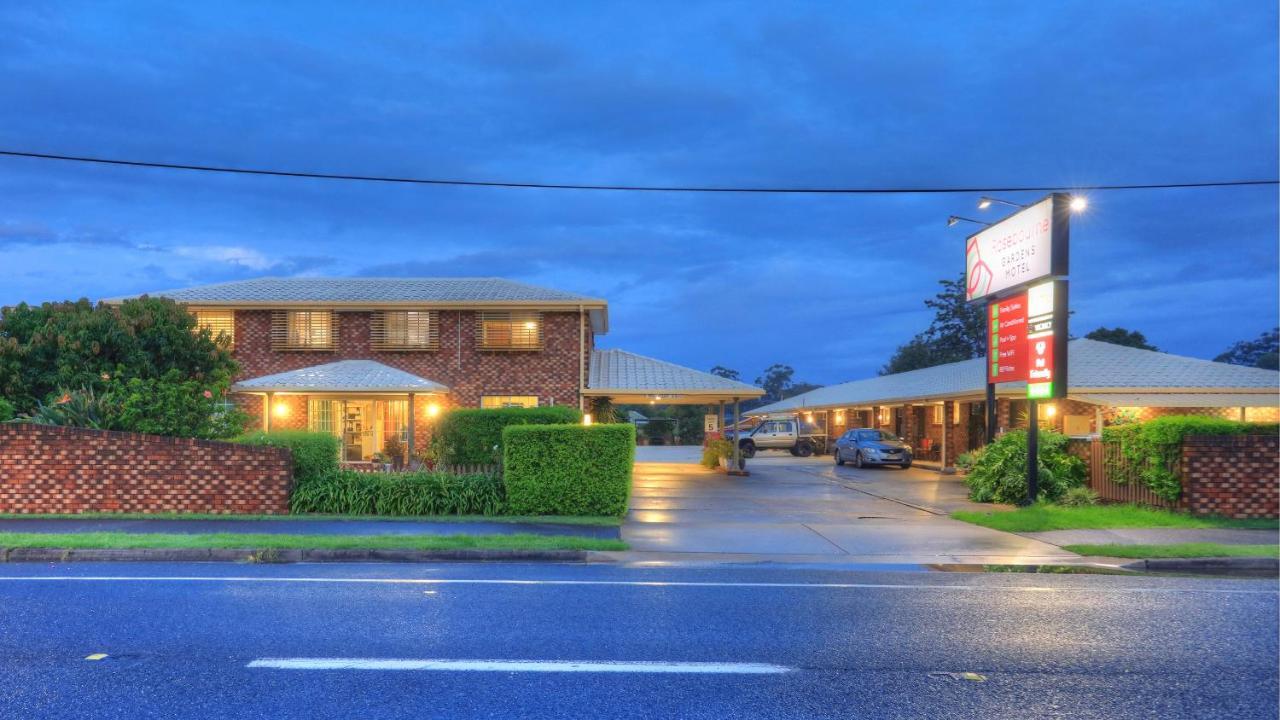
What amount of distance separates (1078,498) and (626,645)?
13.1m

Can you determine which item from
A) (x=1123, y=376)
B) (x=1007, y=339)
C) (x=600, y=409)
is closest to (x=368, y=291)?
(x=600, y=409)

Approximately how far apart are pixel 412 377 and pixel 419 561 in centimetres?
1230

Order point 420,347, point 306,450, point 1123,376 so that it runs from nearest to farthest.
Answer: point 306,450, point 420,347, point 1123,376

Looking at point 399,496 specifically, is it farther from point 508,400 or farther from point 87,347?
point 508,400

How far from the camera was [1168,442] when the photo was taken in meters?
14.3

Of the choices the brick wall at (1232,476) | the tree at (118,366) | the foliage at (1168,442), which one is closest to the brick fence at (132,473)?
the tree at (118,366)

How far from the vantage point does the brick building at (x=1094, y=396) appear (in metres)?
23.8

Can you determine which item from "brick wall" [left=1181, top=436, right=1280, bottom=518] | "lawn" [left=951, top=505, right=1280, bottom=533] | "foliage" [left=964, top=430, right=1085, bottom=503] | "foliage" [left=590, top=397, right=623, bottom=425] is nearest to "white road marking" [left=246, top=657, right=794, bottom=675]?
"lawn" [left=951, top=505, right=1280, bottom=533]

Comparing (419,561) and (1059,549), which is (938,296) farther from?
(419,561)

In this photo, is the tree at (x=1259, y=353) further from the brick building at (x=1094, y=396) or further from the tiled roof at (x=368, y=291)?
the tiled roof at (x=368, y=291)

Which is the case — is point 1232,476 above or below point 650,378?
below

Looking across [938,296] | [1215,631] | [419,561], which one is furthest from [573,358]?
[938,296]

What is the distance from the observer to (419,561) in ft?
32.0

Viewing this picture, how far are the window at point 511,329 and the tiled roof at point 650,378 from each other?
Answer: 2.21 meters
